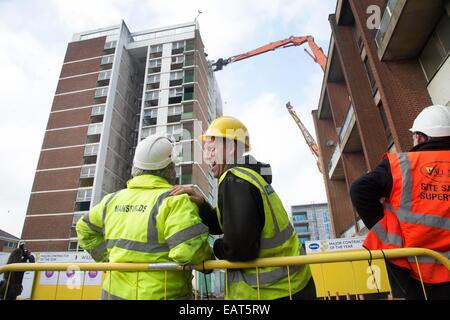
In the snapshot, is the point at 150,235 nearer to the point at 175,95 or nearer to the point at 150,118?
the point at 150,118

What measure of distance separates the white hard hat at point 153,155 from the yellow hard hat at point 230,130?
344 mm

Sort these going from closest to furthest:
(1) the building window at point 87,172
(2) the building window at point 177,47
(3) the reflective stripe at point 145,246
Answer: (3) the reflective stripe at point 145,246 → (1) the building window at point 87,172 → (2) the building window at point 177,47

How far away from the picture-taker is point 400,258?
70.7 inches

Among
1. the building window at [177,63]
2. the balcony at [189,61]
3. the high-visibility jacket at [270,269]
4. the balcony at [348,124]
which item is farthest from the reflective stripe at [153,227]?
the building window at [177,63]

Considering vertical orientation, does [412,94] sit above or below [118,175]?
below

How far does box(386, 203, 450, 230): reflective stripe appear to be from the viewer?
1.77 meters

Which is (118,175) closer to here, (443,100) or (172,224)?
(443,100)

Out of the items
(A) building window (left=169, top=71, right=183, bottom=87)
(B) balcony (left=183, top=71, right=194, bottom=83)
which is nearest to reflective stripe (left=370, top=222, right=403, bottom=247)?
(B) balcony (left=183, top=71, right=194, bottom=83)

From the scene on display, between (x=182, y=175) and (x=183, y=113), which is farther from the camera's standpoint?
(x=183, y=113)

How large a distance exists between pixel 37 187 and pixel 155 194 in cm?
3626

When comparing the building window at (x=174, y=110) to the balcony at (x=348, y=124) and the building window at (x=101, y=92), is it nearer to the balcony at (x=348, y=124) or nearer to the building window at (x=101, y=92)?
the building window at (x=101, y=92)

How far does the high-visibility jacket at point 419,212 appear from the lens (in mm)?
1749
